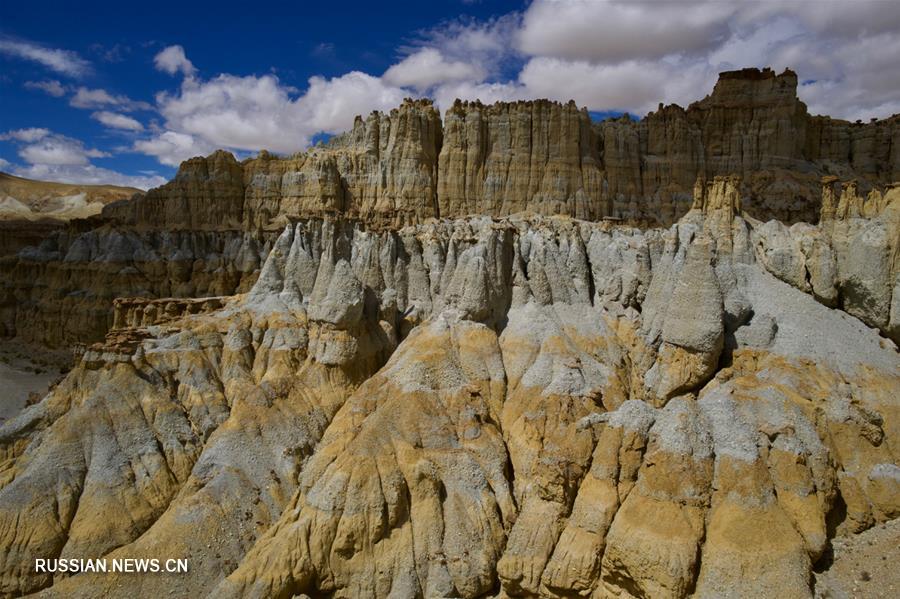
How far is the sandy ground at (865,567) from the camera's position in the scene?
17.3m

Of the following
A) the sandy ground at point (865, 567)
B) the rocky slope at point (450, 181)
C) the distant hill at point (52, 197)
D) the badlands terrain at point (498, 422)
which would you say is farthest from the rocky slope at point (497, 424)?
the distant hill at point (52, 197)

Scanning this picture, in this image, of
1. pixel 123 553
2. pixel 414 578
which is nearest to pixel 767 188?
pixel 414 578

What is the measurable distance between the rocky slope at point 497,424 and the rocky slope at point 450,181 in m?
17.3

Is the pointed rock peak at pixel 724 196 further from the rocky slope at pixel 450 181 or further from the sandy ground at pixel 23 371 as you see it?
the sandy ground at pixel 23 371

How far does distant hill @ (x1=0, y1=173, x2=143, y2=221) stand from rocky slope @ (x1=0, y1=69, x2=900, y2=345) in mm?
72039

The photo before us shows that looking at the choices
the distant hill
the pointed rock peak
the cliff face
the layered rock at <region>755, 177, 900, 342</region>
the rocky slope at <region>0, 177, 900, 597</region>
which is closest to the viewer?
the rocky slope at <region>0, 177, 900, 597</region>

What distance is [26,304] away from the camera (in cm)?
6097

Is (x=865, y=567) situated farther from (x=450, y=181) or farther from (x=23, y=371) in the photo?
(x=23, y=371)

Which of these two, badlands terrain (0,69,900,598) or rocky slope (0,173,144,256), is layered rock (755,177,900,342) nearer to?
badlands terrain (0,69,900,598)

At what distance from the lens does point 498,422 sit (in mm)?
27109

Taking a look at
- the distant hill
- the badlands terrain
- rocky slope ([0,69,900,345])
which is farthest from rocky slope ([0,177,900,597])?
the distant hill

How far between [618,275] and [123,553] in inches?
1054

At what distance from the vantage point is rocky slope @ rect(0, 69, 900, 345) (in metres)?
50.6

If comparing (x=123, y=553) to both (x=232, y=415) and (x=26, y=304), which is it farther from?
(x=26, y=304)
